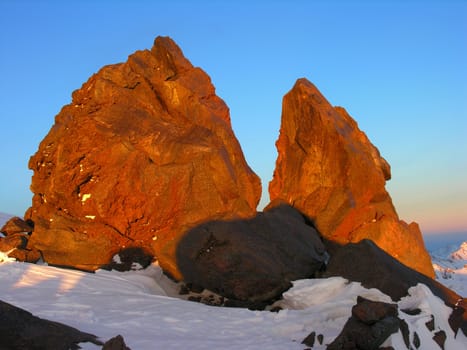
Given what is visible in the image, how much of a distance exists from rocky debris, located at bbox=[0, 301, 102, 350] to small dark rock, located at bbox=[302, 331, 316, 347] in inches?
111

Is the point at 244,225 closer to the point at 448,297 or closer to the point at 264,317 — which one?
the point at 264,317

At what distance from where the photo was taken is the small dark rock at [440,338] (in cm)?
632

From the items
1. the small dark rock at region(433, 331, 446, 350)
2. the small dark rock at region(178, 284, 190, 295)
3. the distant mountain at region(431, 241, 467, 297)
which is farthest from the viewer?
the distant mountain at region(431, 241, 467, 297)

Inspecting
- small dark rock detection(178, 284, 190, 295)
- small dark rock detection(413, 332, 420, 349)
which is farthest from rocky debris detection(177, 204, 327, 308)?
small dark rock detection(413, 332, 420, 349)

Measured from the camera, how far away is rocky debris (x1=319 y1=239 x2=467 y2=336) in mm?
8227

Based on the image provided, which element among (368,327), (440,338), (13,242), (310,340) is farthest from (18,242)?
(440,338)

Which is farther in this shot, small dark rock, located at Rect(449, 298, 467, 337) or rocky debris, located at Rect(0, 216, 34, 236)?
rocky debris, located at Rect(0, 216, 34, 236)

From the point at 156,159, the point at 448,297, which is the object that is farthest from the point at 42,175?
the point at 448,297

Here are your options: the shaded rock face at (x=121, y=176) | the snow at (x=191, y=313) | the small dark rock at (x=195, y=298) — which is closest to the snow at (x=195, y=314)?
the snow at (x=191, y=313)

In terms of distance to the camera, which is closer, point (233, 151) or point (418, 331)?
point (418, 331)

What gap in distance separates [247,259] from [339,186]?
5960mm

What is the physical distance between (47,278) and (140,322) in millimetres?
3479

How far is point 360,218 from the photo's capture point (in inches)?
567

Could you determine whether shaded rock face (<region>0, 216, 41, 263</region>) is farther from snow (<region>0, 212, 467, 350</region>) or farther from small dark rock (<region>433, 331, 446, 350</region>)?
small dark rock (<region>433, 331, 446, 350</region>)
